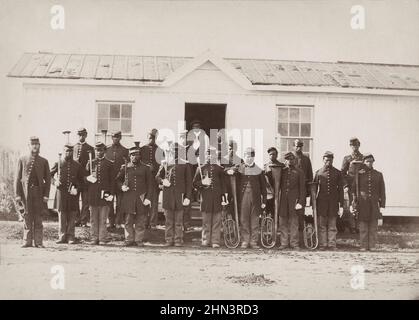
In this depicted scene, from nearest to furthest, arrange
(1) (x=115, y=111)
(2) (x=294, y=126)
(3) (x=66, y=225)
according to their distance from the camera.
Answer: (3) (x=66, y=225), (1) (x=115, y=111), (2) (x=294, y=126)

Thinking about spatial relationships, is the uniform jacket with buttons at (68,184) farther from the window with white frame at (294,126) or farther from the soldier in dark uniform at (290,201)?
the window with white frame at (294,126)

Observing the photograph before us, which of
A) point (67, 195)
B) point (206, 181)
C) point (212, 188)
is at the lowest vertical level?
point (67, 195)

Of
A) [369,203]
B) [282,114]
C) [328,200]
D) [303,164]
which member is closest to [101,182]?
[303,164]

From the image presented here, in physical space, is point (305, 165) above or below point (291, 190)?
above

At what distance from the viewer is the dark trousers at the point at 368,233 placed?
9.28 m

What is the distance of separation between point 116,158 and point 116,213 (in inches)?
33.1

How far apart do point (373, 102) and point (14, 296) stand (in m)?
6.78

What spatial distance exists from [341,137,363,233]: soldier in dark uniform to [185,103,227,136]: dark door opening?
250 cm

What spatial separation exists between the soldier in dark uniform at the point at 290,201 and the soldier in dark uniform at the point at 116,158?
2372 mm

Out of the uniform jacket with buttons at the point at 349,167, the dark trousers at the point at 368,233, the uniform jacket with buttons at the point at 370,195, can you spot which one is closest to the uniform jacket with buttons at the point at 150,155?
the uniform jacket with buttons at the point at 349,167

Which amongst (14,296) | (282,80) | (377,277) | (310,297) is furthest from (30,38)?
(377,277)

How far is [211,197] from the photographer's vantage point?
9164mm

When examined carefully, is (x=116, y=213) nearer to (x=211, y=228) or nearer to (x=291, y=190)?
(x=211, y=228)

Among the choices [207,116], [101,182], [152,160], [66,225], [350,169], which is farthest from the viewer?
[207,116]
